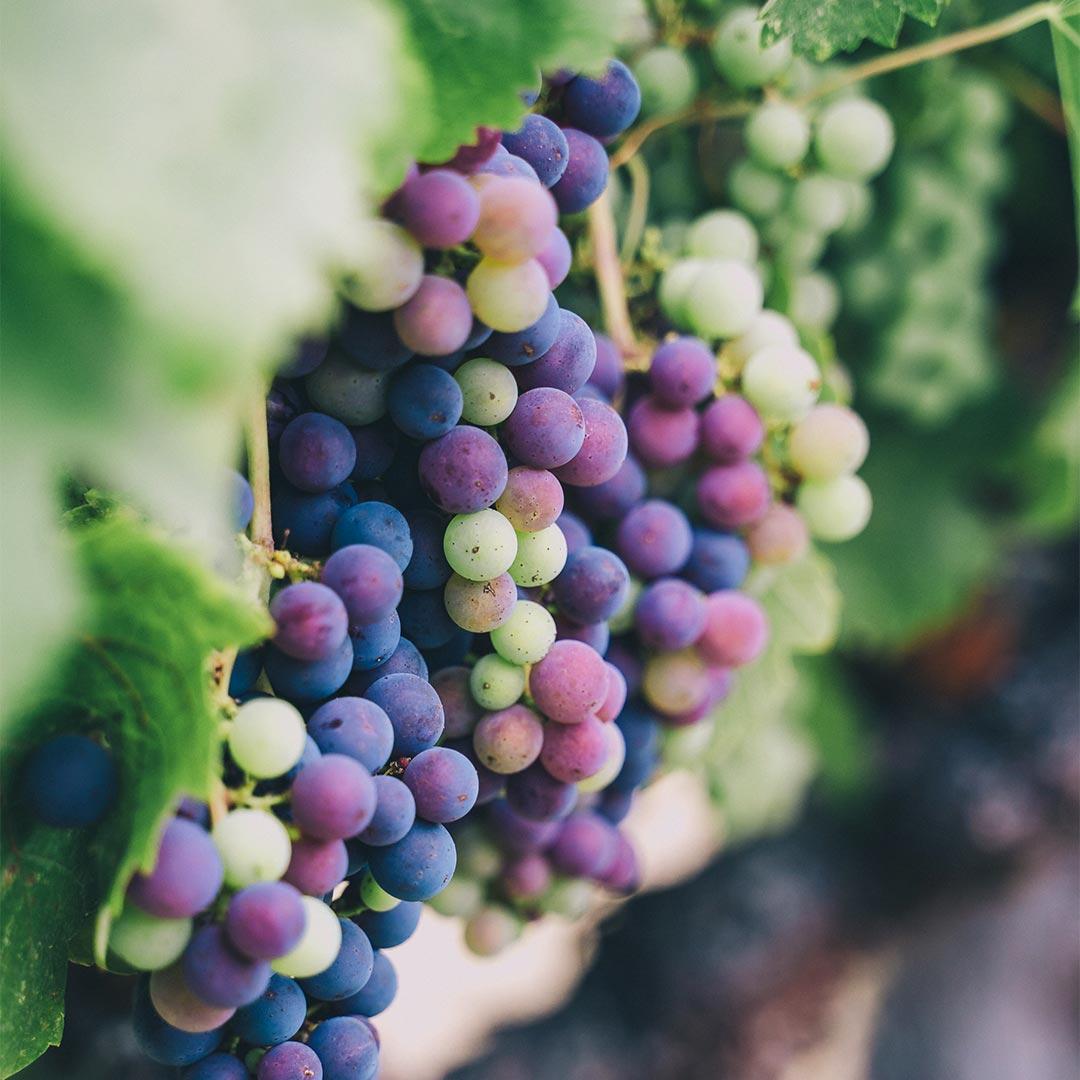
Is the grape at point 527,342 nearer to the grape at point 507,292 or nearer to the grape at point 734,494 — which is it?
the grape at point 507,292

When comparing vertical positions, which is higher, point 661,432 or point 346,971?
point 661,432

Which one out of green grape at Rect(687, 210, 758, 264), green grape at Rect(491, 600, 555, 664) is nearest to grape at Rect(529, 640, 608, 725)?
green grape at Rect(491, 600, 555, 664)

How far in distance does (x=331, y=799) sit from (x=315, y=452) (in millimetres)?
124

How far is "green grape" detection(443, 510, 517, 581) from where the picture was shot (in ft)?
1.28

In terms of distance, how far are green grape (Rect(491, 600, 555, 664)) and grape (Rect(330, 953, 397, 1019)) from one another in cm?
14

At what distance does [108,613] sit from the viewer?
32cm

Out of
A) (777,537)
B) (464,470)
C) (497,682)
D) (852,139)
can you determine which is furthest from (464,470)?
(852,139)

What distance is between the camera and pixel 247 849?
1.09ft

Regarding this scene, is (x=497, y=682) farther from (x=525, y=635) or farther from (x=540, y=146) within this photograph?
(x=540, y=146)

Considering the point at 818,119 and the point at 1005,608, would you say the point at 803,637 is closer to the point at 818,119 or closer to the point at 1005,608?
the point at 818,119

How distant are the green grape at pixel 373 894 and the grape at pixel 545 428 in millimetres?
179

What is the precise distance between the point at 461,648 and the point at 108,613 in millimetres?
170

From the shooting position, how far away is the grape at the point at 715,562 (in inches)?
20.6

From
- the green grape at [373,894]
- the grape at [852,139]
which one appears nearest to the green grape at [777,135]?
the grape at [852,139]
